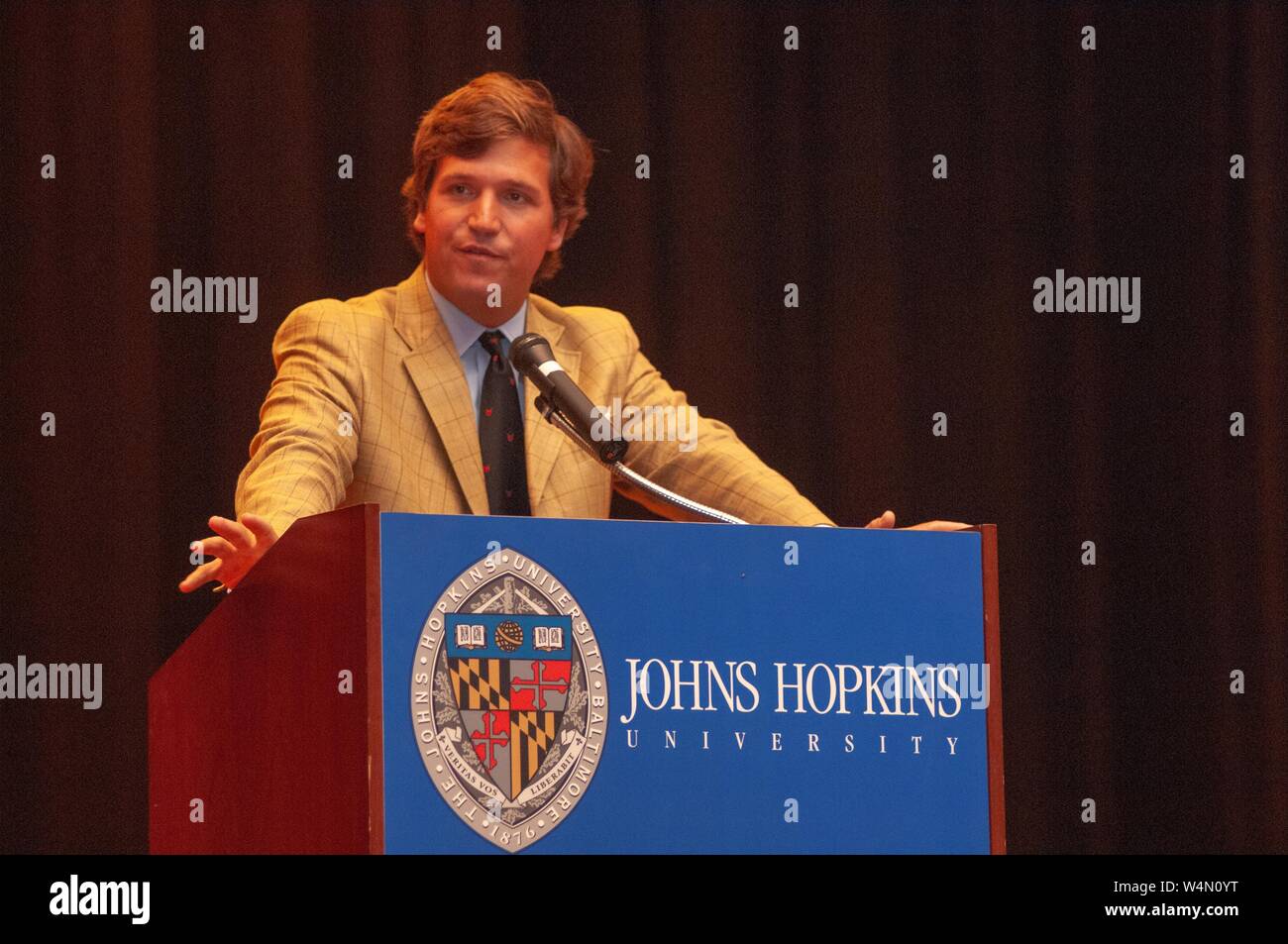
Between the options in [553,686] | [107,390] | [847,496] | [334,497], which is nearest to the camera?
[553,686]

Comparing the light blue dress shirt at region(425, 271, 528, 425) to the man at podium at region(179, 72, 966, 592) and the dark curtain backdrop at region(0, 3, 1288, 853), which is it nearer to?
the man at podium at region(179, 72, 966, 592)

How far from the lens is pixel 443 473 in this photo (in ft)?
7.73

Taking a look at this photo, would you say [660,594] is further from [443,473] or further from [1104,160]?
[1104,160]

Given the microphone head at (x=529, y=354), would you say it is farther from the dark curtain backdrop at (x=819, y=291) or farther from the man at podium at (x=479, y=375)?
the dark curtain backdrop at (x=819, y=291)

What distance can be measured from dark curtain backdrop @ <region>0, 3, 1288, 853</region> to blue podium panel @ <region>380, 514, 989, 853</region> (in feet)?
5.07

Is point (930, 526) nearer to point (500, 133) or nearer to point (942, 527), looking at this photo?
point (942, 527)

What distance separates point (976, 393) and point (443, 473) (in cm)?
139

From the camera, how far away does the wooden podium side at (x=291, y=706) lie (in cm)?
153

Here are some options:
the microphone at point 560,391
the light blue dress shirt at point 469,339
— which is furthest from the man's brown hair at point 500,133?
the microphone at point 560,391

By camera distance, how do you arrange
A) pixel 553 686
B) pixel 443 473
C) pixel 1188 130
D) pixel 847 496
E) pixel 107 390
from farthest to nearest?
pixel 1188 130 → pixel 847 496 → pixel 107 390 → pixel 443 473 → pixel 553 686

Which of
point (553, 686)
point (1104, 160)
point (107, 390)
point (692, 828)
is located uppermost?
point (1104, 160)

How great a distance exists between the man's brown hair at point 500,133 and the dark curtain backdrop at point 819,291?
2.00ft

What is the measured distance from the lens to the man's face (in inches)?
98.1

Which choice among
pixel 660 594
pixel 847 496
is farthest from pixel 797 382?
pixel 660 594
